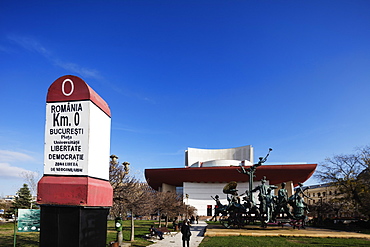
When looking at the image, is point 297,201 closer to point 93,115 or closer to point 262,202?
point 262,202

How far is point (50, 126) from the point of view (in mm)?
4914

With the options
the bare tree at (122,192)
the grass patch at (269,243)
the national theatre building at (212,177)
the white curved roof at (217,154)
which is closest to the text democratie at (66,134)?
the bare tree at (122,192)

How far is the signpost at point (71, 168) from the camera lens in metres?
4.63

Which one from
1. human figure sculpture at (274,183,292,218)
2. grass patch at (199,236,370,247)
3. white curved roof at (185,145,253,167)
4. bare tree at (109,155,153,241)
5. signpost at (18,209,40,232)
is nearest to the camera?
signpost at (18,209,40,232)

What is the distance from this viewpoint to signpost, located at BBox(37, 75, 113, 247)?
182 inches

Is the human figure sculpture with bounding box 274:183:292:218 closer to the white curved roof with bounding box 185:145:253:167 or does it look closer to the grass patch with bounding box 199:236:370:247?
the grass patch with bounding box 199:236:370:247

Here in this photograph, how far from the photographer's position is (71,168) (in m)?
4.75

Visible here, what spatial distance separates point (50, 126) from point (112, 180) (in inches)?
461

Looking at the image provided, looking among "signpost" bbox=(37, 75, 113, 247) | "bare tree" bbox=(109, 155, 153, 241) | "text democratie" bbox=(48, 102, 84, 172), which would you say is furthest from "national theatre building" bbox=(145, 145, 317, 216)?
"text democratie" bbox=(48, 102, 84, 172)

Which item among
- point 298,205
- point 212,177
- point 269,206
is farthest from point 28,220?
point 212,177

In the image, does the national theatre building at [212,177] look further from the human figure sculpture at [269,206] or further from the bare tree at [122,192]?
the bare tree at [122,192]

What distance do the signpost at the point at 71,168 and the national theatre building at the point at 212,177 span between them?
196ft

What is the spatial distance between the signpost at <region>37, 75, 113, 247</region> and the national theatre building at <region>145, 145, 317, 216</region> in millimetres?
59632

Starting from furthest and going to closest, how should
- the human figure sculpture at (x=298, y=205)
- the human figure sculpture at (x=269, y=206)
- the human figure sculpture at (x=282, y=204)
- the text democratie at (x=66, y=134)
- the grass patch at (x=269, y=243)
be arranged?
1. the human figure sculpture at (x=282, y=204)
2. the human figure sculpture at (x=298, y=205)
3. the human figure sculpture at (x=269, y=206)
4. the grass patch at (x=269, y=243)
5. the text democratie at (x=66, y=134)
